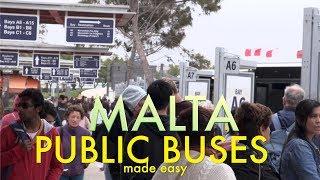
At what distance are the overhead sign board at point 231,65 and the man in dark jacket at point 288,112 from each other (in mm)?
2451

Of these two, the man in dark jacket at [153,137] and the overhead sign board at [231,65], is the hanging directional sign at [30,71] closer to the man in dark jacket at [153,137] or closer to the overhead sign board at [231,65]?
the overhead sign board at [231,65]

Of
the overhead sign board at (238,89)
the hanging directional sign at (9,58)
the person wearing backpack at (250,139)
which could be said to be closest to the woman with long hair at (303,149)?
the person wearing backpack at (250,139)

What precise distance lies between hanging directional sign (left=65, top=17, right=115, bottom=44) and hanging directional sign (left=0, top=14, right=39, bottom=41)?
2.35ft

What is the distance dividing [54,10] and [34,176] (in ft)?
24.2

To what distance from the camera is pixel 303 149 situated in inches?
167

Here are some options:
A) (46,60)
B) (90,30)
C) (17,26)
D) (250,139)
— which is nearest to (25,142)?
(250,139)

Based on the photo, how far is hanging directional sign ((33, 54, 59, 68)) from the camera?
2677 cm

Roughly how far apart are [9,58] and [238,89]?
19.0 m

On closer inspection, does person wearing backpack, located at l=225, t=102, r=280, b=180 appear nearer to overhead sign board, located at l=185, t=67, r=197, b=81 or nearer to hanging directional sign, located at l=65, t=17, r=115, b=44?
hanging directional sign, located at l=65, t=17, r=115, b=44

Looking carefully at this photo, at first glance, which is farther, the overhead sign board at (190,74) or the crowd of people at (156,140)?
Result: the overhead sign board at (190,74)

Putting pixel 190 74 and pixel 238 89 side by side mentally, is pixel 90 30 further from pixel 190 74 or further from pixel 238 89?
pixel 238 89

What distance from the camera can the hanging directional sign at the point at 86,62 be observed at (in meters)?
25.6

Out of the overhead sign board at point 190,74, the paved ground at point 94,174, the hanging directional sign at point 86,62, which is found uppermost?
the hanging directional sign at point 86,62

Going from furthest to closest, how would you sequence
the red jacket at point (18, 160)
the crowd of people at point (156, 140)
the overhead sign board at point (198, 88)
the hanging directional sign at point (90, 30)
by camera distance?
the overhead sign board at point (198, 88) < the hanging directional sign at point (90, 30) < the red jacket at point (18, 160) < the crowd of people at point (156, 140)
